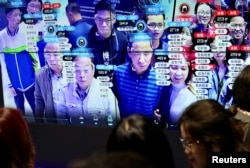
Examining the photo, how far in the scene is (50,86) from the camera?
10.0 feet

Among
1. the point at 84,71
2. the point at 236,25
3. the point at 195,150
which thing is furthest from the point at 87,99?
the point at 195,150

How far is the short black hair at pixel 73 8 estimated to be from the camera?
9.43 ft

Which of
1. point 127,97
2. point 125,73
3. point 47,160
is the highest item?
point 125,73

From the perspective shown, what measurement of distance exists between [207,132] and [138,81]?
1.42 m

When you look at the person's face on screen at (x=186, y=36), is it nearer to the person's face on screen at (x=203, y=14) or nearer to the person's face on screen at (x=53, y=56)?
the person's face on screen at (x=203, y=14)

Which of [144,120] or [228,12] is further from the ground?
[228,12]

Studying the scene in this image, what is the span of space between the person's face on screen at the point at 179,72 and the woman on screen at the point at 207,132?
1.19 metres

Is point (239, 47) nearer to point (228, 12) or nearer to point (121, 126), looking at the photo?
point (228, 12)

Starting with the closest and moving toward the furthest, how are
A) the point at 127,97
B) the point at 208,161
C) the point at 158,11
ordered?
1. the point at 208,161
2. the point at 158,11
3. the point at 127,97

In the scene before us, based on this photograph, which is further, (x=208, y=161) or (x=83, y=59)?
(x=83, y=59)

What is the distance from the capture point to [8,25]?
313 centimetres

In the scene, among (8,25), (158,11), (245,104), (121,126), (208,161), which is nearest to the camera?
(121,126)

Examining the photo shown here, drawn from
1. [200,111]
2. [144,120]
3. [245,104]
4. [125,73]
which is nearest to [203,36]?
[125,73]

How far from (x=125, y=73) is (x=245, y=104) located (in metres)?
1.16
